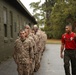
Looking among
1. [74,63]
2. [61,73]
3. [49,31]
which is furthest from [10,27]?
[49,31]

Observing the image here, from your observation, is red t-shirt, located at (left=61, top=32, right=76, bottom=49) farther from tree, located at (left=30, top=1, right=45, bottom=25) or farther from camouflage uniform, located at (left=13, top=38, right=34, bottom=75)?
tree, located at (left=30, top=1, right=45, bottom=25)

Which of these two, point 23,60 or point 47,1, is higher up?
point 47,1

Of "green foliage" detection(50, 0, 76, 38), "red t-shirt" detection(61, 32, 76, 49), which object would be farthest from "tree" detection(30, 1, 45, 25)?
"red t-shirt" detection(61, 32, 76, 49)

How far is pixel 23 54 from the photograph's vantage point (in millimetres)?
9820

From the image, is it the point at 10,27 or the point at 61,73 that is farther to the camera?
the point at 10,27

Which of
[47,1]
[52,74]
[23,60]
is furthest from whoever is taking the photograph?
[47,1]

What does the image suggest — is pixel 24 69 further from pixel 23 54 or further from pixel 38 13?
pixel 38 13

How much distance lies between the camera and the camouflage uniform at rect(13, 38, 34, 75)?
9805mm

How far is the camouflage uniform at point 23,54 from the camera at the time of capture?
980 centimetres

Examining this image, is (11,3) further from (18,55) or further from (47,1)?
(47,1)

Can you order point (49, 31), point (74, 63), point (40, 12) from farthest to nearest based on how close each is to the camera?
point (40, 12), point (49, 31), point (74, 63)

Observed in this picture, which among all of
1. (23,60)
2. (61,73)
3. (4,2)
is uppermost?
(4,2)

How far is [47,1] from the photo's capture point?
81750 mm

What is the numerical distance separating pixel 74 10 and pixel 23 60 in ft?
172
